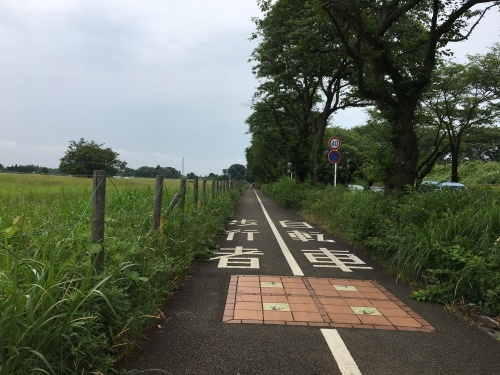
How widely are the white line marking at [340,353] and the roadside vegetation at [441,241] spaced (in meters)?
1.90

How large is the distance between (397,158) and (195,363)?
8.01 metres

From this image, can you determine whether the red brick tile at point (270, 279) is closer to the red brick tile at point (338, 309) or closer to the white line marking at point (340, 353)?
the red brick tile at point (338, 309)

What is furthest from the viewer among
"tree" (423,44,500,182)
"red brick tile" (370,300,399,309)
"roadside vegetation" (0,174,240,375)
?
"tree" (423,44,500,182)

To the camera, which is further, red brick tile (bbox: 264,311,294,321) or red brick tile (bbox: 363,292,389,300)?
red brick tile (bbox: 363,292,389,300)

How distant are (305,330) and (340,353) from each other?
21.2 inches

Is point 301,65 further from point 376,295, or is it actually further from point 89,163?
point 89,163

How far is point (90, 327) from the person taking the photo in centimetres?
289

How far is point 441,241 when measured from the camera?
541 cm

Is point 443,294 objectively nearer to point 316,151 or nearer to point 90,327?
point 90,327

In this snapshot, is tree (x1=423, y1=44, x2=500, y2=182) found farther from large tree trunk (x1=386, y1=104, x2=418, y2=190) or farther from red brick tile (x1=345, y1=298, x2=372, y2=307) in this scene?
red brick tile (x1=345, y1=298, x2=372, y2=307)

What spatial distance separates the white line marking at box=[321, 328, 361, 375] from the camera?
313cm

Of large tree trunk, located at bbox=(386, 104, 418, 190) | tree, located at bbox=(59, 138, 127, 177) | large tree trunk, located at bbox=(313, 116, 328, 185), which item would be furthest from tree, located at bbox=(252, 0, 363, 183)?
tree, located at bbox=(59, 138, 127, 177)

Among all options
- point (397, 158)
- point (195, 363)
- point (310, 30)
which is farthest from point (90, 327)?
point (310, 30)

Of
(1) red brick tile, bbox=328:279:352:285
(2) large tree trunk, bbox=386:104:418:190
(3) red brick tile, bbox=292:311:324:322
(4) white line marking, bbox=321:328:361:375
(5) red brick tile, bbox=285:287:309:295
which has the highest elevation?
(2) large tree trunk, bbox=386:104:418:190
